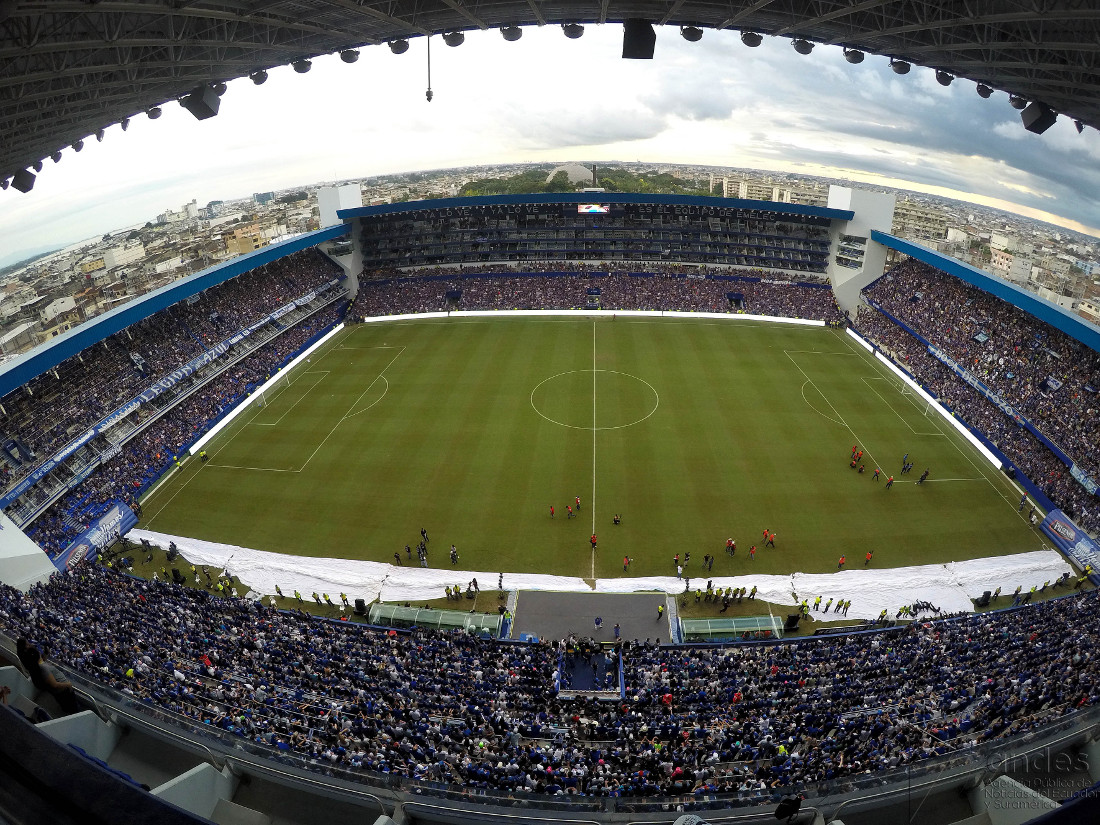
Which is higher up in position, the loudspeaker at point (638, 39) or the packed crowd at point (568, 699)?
the loudspeaker at point (638, 39)

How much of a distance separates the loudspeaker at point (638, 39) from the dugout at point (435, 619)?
18182 millimetres

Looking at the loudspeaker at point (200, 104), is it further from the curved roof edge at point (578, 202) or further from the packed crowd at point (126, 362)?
the curved roof edge at point (578, 202)

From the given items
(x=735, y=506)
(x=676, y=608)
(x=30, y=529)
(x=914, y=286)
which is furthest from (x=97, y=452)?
(x=914, y=286)

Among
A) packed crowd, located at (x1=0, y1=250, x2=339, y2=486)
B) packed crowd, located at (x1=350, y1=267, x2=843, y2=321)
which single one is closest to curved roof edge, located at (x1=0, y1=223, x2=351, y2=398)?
packed crowd, located at (x1=0, y1=250, x2=339, y2=486)

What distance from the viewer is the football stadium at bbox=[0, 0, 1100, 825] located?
8.25 m

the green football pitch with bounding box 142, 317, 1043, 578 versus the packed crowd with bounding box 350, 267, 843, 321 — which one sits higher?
the packed crowd with bounding box 350, 267, 843, 321

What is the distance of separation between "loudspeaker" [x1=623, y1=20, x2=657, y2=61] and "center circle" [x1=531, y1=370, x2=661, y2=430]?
79.7 feet

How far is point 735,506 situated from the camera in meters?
27.9

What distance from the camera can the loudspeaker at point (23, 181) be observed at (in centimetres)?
2298

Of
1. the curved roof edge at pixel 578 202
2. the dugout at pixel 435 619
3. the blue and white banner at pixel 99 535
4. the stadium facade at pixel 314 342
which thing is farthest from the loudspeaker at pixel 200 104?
the curved roof edge at pixel 578 202

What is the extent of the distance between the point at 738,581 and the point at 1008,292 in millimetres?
31930

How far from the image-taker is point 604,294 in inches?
2346

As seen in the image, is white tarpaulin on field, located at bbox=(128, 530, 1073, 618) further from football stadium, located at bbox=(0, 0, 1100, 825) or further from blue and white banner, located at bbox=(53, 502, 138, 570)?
blue and white banner, located at bbox=(53, 502, 138, 570)

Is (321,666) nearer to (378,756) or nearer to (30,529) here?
(378,756)
